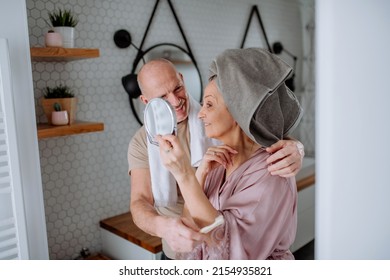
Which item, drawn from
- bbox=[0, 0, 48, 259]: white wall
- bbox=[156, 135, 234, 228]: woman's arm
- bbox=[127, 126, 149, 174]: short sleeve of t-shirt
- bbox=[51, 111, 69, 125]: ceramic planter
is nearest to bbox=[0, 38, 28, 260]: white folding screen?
bbox=[0, 0, 48, 259]: white wall

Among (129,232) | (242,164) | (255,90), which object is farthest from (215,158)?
(129,232)

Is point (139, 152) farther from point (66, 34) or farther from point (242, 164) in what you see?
point (66, 34)

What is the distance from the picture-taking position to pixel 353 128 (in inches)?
21.5

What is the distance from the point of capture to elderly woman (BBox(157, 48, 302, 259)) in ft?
1.87

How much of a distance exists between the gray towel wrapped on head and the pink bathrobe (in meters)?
0.07

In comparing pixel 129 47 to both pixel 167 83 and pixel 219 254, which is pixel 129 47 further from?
pixel 219 254

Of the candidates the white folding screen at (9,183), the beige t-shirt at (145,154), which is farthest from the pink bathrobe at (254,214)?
the white folding screen at (9,183)

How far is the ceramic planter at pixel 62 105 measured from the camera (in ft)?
3.04

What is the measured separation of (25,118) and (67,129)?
12 cm

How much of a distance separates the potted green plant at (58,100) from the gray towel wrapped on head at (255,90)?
1.63 ft

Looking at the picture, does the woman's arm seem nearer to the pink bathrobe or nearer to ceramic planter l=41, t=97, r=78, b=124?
the pink bathrobe

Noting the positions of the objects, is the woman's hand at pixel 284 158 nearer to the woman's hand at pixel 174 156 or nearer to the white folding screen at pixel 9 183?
the woman's hand at pixel 174 156
